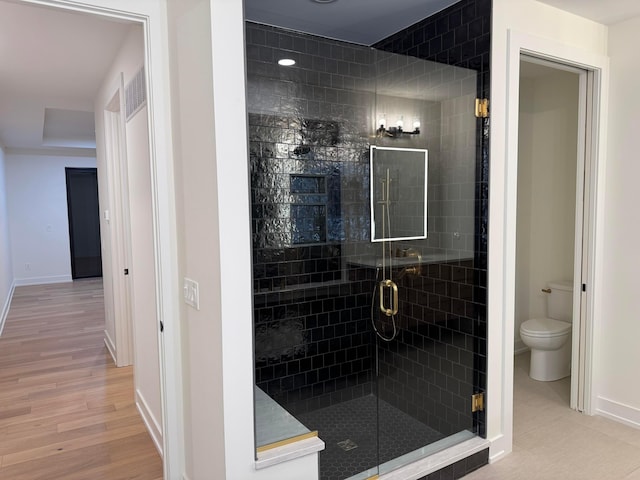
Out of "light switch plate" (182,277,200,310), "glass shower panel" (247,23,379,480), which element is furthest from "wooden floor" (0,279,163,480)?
"light switch plate" (182,277,200,310)

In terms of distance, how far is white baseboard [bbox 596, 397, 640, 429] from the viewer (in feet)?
9.11

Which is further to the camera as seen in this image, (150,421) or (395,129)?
(150,421)

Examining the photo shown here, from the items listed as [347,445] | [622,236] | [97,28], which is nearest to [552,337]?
[622,236]

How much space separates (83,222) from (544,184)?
8.15 meters

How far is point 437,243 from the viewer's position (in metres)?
2.58

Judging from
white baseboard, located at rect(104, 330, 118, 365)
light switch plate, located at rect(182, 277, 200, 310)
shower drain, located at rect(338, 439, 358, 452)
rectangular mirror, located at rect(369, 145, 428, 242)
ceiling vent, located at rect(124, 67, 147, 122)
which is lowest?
shower drain, located at rect(338, 439, 358, 452)

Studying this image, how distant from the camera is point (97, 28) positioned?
2.61m

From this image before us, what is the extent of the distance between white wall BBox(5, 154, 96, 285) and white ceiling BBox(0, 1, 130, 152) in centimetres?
272

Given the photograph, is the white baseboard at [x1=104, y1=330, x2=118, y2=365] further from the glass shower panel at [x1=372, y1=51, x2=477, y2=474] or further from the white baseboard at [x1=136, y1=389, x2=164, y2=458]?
the glass shower panel at [x1=372, y1=51, x2=477, y2=474]

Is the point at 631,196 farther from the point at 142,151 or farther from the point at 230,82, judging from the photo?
the point at 142,151

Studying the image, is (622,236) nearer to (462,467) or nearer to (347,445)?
(462,467)

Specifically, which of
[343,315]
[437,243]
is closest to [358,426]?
[343,315]

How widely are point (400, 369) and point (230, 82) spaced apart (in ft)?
6.72

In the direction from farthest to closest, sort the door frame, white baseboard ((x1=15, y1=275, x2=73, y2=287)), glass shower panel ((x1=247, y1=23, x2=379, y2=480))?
white baseboard ((x1=15, y1=275, x2=73, y2=287)) < the door frame < glass shower panel ((x1=247, y1=23, x2=379, y2=480))
